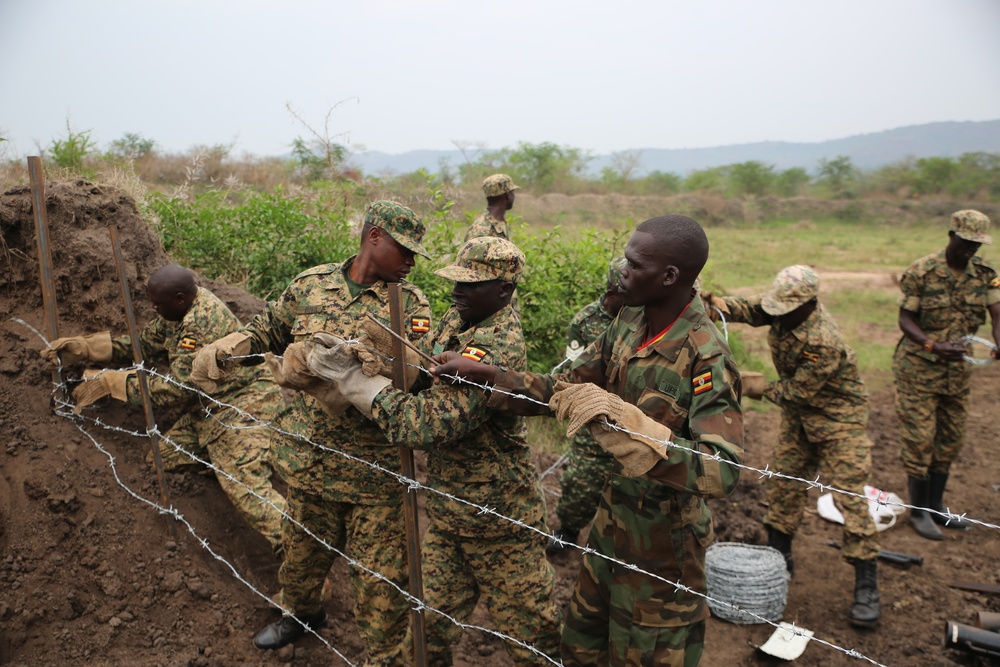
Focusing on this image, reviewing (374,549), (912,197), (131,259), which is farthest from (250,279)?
(912,197)

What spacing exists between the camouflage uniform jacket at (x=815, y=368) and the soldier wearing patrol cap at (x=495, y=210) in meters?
3.18

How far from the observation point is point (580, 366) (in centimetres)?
287

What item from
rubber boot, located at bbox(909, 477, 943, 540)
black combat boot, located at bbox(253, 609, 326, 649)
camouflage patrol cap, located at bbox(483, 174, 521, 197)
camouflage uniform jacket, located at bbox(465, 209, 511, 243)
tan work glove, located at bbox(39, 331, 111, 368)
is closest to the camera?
black combat boot, located at bbox(253, 609, 326, 649)

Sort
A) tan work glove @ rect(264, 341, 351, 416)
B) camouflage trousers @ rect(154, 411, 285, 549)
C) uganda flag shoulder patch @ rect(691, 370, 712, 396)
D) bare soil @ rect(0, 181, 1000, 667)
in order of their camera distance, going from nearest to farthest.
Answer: uganda flag shoulder patch @ rect(691, 370, 712, 396) → tan work glove @ rect(264, 341, 351, 416) → bare soil @ rect(0, 181, 1000, 667) → camouflage trousers @ rect(154, 411, 285, 549)

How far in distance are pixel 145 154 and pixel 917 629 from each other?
14873mm

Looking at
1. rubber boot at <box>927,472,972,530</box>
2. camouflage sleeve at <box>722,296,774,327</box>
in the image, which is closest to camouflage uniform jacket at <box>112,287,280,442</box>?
camouflage sleeve at <box>722,296,774,327</box>

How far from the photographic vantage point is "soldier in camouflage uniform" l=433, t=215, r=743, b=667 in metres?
2.17

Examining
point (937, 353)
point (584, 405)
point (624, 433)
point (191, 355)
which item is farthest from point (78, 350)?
point (937, 353)

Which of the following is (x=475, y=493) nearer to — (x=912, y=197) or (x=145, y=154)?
(x=145, y=154)

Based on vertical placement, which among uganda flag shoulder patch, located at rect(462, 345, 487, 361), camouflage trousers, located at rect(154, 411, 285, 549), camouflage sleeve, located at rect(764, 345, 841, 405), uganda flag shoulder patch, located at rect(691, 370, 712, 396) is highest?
uganda flag shoulder patch, located at rect(462, 345, 487, 361)

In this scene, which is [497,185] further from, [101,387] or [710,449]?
[710,449]

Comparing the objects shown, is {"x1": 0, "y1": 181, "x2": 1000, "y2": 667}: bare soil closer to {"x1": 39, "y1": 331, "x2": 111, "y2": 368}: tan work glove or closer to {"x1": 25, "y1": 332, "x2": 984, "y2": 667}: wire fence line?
{"x1": 25, "y1": 332, "x2": 984, "y2": 667}: wire fence line

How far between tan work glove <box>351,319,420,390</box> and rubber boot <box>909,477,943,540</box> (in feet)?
15.7

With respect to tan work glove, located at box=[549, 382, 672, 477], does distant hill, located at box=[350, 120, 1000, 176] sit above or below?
above
